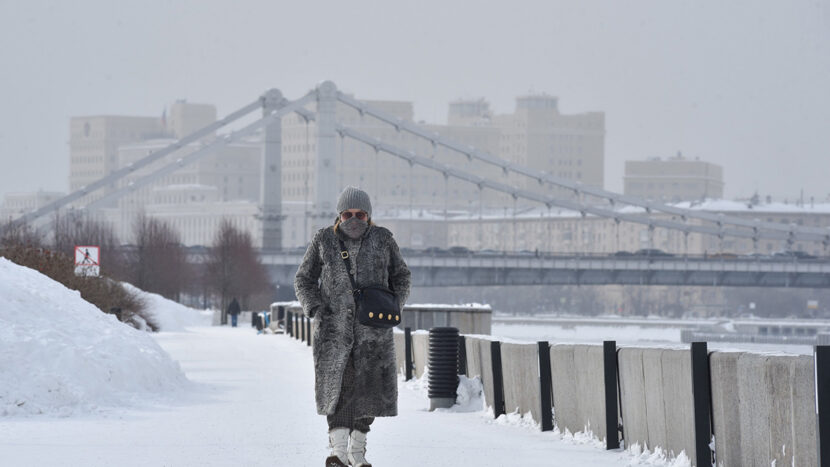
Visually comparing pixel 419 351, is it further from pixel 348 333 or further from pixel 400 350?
pixel 348 333

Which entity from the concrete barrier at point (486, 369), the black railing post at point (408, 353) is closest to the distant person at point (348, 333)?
the concrete barrier at point (486, 369)

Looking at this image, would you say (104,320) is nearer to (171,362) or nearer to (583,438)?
(171,362)

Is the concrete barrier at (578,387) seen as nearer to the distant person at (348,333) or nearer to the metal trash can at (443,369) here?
the metal trash can at (443,369)

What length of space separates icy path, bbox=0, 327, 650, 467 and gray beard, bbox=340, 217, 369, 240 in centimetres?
196

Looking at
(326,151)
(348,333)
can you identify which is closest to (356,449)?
(348,333)

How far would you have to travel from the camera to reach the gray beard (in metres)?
11.7

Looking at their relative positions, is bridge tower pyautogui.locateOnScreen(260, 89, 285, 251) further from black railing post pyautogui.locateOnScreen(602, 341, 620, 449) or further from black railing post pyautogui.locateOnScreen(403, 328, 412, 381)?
black railing post pyautogui.locateOnScreen(602, 341, 620, 449)

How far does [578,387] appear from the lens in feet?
49.3

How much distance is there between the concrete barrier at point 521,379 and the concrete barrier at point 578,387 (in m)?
0.35

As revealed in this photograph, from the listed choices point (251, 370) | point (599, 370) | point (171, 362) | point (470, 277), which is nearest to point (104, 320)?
point (171, 362)

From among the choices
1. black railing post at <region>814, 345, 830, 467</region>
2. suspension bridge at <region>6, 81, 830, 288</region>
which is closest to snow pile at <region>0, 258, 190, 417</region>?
black railing post at <region>814, 345, 830, 467</region>

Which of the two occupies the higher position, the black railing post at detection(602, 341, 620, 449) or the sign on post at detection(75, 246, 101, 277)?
the sign on post at detection(75, 246, 101, 277)

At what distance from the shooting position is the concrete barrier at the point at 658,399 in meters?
12.4

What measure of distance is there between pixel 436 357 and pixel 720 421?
723 centimetres
